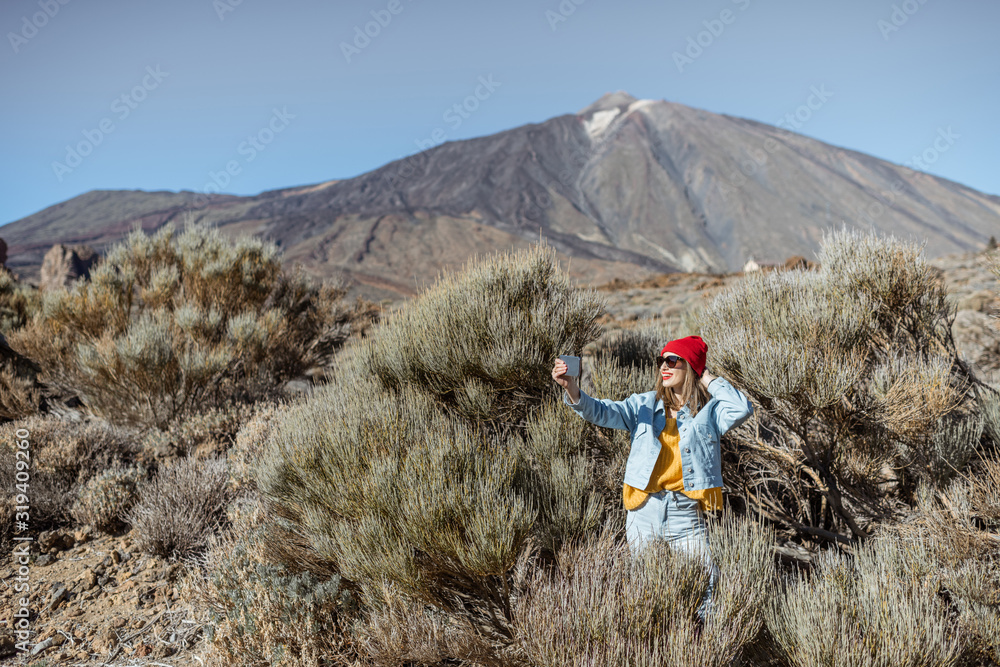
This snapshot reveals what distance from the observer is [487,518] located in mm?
2377

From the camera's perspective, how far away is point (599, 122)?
600 ft

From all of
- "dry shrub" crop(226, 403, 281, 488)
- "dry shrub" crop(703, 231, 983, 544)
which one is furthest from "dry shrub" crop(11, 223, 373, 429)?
"dry shrub" crop(703, 231, 983, 544)

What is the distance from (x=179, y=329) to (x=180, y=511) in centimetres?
339

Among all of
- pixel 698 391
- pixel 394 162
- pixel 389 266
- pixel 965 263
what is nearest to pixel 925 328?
pixel 698 391

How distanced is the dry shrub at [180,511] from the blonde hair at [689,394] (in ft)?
10.8

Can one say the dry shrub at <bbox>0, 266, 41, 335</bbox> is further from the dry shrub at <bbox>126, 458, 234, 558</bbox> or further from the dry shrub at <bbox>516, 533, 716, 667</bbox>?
the dry shrub at <bbox>516, 533, 716, 667</bbox>

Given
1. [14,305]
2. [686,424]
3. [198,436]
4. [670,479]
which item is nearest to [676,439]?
[686,424]

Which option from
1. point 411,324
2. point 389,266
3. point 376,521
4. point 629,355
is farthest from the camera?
point 389,266

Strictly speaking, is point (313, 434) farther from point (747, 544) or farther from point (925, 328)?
point (925, 328)

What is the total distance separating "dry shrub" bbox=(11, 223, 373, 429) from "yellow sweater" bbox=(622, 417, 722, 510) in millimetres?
5037

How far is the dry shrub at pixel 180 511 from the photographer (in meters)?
3.81

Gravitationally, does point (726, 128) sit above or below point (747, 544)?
above

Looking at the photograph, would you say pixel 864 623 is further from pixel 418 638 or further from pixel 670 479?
pixel 418 638

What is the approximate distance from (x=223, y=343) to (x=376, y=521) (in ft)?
15.9
